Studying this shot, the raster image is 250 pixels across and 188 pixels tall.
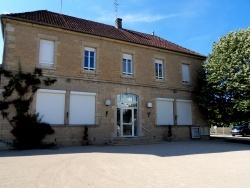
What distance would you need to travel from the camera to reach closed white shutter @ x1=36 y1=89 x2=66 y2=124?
12.0 metres

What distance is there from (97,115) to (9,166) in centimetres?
705

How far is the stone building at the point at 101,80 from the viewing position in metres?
12.2

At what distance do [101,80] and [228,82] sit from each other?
26.4 ft

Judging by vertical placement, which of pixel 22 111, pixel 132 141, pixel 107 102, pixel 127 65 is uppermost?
pixel 127 65

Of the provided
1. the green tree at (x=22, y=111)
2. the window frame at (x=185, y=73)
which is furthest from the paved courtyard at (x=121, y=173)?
the window frame at (x=185, y=73)

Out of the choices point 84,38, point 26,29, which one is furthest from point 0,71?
point 84,38

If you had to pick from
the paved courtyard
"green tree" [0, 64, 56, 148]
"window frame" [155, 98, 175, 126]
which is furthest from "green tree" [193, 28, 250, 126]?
"green tree" [0, 64, 56, 148]

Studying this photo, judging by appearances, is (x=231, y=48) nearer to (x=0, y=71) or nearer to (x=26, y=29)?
(x=26, y=29)

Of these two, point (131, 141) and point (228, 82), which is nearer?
point (131, 141)

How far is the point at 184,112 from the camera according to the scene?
16734 mm

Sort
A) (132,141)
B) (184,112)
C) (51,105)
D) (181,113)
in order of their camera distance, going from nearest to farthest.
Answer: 1. (51,105)
2. (132,141)
3. (181,113)
4. (184,112)

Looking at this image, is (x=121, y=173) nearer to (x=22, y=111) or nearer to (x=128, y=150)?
(x=128, y=150)

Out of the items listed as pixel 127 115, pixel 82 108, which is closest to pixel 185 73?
pixel 127 115

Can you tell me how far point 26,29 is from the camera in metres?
12.3
